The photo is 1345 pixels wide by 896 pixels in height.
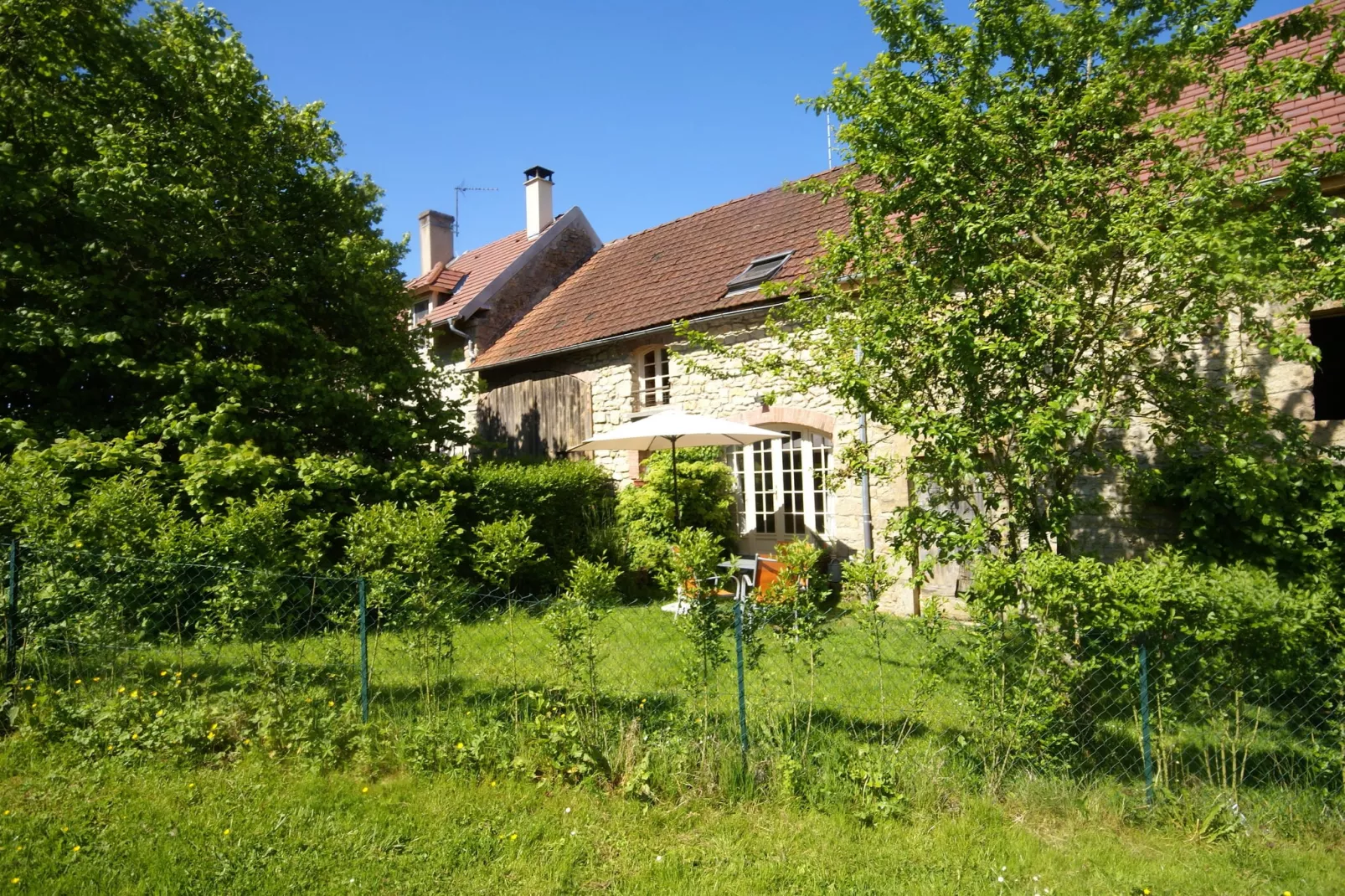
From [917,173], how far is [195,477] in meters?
7.18

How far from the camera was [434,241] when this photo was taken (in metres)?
21.6

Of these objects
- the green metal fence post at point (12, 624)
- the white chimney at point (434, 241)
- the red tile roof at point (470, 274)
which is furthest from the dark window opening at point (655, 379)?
the white chimney at point (434, 241)

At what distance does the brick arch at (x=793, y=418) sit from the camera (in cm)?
1049

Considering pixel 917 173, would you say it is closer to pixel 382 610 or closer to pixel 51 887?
pixel 382 610

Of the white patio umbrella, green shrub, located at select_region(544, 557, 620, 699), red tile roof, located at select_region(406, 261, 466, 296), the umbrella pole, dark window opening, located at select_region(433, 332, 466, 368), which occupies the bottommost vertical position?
green shrub, located at select_region(544, 557, 620, 699)

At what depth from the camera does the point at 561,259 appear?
1853 cm

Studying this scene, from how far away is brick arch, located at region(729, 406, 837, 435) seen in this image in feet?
34.4

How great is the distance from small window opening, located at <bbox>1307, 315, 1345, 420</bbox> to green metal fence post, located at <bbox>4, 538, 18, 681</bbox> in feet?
36.3

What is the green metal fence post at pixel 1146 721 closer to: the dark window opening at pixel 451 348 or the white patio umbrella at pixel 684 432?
the white patio umbrella at pixel 684 432

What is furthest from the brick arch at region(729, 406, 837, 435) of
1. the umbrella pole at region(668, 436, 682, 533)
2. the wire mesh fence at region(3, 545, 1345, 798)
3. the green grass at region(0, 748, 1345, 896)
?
the green grass at region(0, 748, 1345, 896)

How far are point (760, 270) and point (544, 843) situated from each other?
9.95 m

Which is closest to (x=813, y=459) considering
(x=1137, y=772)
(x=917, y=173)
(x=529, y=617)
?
(x=529, y=617)

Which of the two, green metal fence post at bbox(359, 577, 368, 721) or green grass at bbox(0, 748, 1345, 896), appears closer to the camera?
green grass at bbox(0, 748, 1345, 896)

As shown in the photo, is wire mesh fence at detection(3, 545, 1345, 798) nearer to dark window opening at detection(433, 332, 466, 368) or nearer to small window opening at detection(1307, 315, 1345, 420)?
small window opening at detection(1307, 315, 1345, 420)
